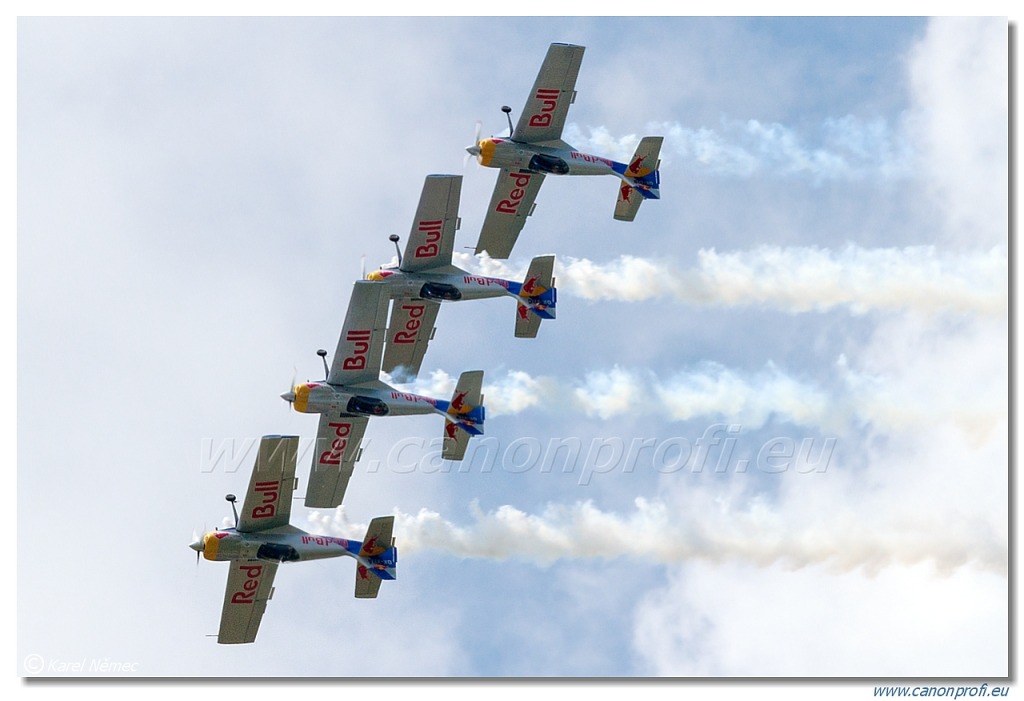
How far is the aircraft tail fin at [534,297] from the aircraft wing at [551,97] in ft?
12.8

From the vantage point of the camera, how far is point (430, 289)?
68.2 m

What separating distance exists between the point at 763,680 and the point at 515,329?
1557 centimetres

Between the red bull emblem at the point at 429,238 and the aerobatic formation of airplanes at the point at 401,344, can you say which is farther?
the red bull emblem at the point at 429,238

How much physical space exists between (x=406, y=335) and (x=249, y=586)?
30.2 ft

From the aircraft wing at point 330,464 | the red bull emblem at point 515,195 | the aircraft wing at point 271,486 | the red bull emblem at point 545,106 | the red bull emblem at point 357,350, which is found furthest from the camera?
the red bull emblem at point 515,195

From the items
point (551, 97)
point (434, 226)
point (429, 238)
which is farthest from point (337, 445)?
point (551, 97)

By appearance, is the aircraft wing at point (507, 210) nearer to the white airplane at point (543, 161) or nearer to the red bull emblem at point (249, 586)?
the white airplane at point (543, 161)

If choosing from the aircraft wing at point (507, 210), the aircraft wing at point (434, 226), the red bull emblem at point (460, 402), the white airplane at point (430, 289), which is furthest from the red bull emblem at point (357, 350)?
the aircraft wing at point (507, 210)

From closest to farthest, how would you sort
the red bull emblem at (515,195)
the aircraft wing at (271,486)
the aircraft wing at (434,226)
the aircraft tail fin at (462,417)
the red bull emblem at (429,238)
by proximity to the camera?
the aircraft wing at (271,486), the aircraft wing at (434,226), the red bull emblem at (429,238), the aircraft tail fin at (462,417), the red bull emblem at (515,195)

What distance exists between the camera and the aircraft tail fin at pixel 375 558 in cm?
6731

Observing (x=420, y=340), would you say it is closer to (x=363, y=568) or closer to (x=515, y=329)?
(x=515, y=329)

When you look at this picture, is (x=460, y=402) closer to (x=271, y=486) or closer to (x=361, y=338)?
(x=361, y=338)

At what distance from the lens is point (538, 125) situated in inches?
2689

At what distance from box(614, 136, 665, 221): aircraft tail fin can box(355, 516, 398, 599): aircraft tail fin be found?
12.5 meters
